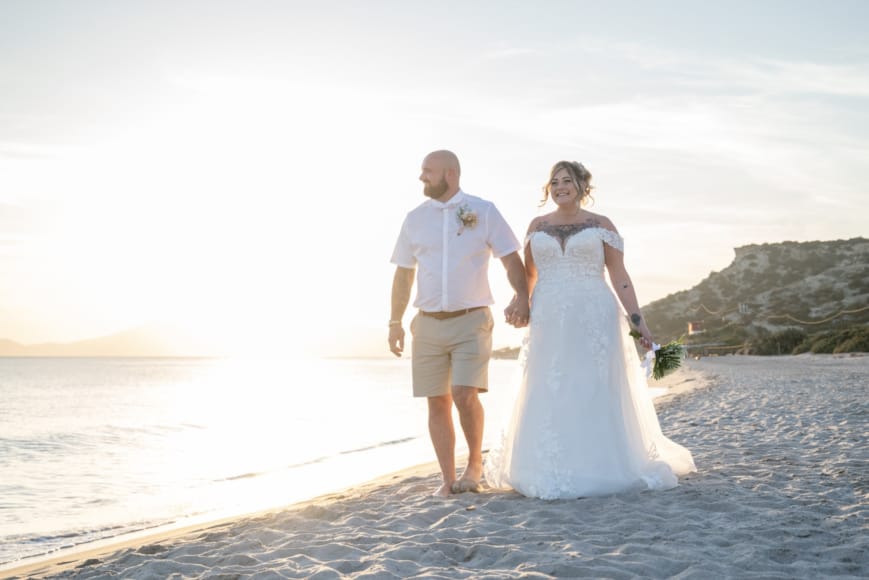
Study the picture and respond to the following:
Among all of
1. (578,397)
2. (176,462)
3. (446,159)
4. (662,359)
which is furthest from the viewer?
(176,462)

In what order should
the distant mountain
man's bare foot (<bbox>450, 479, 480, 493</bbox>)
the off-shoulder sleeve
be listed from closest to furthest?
the off-shoulder sleeve < man's bare foot (<bbox>450, 479, 480, 493</bbox>) < the distant mountain

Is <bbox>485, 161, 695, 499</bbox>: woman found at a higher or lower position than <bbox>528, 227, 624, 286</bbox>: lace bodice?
lower

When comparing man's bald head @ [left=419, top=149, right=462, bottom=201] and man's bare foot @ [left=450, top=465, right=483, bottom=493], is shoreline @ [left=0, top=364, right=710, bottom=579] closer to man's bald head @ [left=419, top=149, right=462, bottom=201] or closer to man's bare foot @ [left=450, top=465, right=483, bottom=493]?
man's bare foot @ [left=450, top=465, right=483, bottom=493]

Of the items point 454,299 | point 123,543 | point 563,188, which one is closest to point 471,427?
point 454,299

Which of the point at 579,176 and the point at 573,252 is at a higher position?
the point at 579,176

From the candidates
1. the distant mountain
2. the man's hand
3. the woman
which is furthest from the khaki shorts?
the distant mountain

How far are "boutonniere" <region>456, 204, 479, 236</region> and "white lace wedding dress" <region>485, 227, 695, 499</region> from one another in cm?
53

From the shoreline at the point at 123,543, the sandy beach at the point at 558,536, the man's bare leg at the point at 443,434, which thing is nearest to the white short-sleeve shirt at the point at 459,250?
the man's bare leg at the point at 443,434

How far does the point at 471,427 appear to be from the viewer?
18.6ft

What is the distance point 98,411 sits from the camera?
24.8m

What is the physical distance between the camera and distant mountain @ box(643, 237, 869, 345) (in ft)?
197

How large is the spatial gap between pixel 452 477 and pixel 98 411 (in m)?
22.0

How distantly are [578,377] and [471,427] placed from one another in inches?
34.0

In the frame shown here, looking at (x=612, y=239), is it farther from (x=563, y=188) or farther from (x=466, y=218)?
(x=466, y=218)
